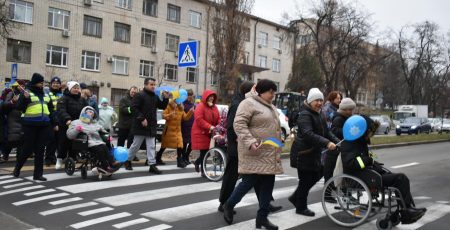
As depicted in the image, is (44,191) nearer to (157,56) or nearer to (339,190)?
(339,190)

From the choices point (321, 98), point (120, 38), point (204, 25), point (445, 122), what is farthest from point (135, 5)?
point (321, 98)

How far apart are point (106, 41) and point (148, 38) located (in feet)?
15.0

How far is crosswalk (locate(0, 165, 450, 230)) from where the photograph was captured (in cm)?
577

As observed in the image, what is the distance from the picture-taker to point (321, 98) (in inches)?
247

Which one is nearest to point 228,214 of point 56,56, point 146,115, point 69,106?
point 146,115

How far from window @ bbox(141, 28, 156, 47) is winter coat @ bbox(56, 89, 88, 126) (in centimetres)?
3165

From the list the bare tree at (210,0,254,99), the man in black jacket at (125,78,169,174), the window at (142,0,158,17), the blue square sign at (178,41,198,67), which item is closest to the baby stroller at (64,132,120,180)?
the man in black jacket at (125,78,169,174)

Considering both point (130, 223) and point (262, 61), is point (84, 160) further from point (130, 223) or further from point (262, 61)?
point (262, 61)

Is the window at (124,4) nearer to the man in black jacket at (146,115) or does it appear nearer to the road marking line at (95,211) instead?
the man in black jacket at (146,115)

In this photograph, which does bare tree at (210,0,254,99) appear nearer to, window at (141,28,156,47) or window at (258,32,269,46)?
window at (141,28,156,47)

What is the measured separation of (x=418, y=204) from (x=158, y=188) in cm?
445

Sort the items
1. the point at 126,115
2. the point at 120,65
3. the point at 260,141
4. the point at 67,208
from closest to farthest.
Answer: the point at 260,141 < the point at 67,208 < the point at 126,115 < the point at 120,65

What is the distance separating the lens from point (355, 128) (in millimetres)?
5742

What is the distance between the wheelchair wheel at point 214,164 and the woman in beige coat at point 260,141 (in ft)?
9.81
